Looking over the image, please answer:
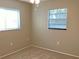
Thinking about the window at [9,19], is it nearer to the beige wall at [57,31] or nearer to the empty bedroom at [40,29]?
the empty bedroom at [40,29]

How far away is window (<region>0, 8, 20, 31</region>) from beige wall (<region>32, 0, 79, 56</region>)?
40.0 inches

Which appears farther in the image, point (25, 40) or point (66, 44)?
point (25, 40)

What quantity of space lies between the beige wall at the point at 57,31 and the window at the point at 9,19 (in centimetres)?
102

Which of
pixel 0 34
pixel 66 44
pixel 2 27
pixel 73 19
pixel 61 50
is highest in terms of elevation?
pixel 73 19

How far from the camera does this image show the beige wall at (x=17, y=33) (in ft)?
12.1

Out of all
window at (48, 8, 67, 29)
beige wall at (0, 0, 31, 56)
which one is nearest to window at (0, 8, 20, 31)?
beige wall at (0, 0, 31, 56)

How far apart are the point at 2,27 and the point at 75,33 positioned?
9.21 feet

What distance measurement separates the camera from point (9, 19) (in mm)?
3916

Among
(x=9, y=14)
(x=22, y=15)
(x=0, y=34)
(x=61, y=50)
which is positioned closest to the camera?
(x=0, y=34)

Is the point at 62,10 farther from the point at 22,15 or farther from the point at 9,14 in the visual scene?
the point at 9,14

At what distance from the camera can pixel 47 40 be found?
179 inches

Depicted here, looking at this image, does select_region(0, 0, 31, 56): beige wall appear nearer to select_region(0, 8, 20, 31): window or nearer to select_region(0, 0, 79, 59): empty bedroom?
select_region(0, 0, 79, 59): empty bedroom

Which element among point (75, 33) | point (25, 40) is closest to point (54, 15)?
point (75, 33)

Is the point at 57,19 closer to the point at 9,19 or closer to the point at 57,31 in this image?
Answer: the point at 57,31
